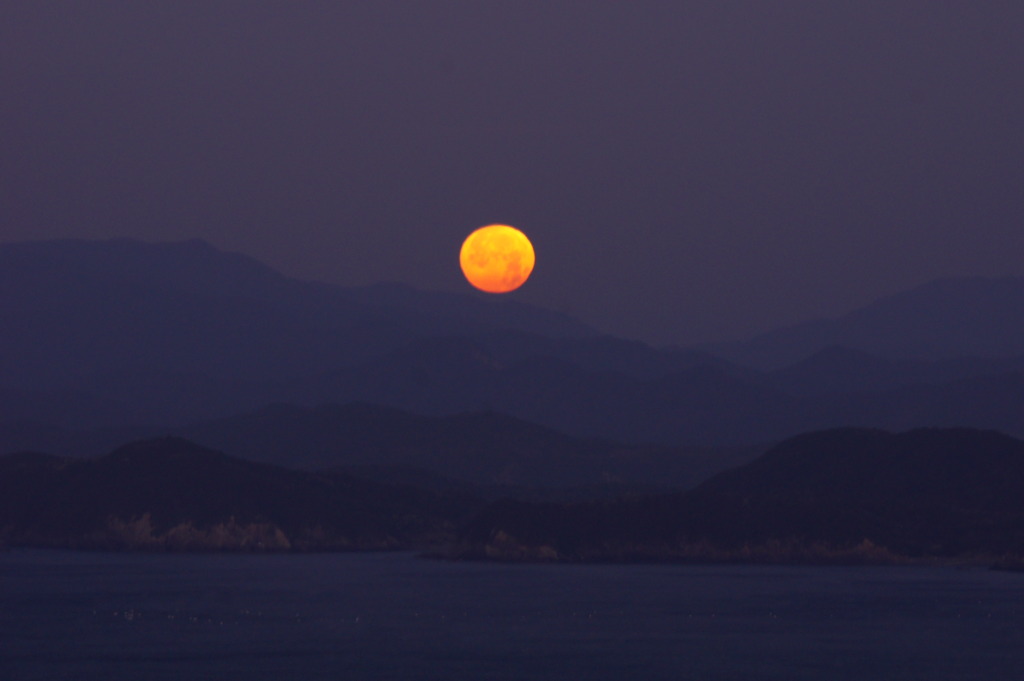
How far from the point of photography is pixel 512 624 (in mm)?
103938

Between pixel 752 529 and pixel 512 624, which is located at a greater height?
pixel 752 529

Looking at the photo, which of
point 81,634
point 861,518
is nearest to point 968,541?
point 861,518

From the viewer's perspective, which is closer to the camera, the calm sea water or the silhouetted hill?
the calm sea water

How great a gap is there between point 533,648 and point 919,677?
72.3 feet

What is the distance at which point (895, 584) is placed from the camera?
140m

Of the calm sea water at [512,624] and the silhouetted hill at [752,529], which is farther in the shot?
→ the silhouetted hill at [752,529]

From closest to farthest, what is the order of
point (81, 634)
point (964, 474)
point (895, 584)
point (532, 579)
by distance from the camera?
point (81, 634), point (895, 584), point (532, 579), point (964, 474)

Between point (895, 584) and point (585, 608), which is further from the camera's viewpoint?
point (895, 584)

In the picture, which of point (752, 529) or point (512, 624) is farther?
point (752, 529)

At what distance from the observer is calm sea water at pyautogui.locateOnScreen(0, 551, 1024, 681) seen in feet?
268

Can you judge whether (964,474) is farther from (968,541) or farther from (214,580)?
(214,580)

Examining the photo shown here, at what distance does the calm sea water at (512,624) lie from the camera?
81688 mm

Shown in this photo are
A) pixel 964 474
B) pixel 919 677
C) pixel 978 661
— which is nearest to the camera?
pixel 919 677

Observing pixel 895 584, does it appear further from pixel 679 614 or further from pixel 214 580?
pixel 214 580
